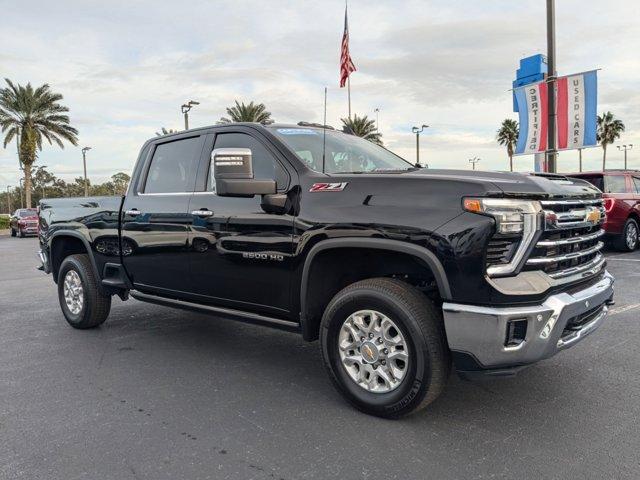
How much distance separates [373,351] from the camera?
3.34 meters

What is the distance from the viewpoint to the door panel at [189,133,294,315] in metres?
3.79

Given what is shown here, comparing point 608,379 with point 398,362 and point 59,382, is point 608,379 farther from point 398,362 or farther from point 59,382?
point 59,382

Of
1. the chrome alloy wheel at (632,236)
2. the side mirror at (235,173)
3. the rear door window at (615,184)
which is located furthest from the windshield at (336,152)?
the chrome alloy wheel at (632,236)

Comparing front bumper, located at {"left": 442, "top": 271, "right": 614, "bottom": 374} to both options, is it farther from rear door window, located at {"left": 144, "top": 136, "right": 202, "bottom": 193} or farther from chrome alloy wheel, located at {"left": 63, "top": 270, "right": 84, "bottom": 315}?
chrome alloy wheel, located at {"left": 63, "top": 270, "right": 84, "bottom": 315}

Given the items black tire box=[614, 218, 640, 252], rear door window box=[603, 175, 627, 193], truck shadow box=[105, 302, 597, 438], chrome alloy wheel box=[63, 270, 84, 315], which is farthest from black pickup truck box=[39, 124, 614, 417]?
black tire box=[614, 218, 640, 252]

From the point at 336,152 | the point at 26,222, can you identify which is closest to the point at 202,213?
the point at 336,152

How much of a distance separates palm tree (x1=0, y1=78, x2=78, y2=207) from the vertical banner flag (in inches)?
1274

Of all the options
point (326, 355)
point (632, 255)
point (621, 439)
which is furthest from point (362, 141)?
point (632, 255)

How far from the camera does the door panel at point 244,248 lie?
12.4 ft

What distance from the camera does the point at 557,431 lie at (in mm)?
3102

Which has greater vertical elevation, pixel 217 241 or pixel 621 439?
pixel 217 241

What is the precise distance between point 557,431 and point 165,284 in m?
3.23

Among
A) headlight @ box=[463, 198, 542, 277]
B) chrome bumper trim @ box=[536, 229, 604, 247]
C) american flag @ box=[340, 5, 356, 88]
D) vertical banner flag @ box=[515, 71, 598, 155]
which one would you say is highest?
american flag @ box=[340, 5, 356, 88]

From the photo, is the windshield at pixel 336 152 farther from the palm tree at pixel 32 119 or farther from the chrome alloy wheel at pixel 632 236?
the palm tree at pixel 32 119
